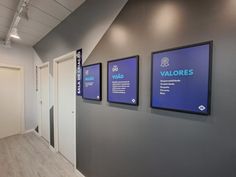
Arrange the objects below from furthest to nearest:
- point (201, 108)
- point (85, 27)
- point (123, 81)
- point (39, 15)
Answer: point (39, 15) → point (85, 27) → point (123, 81) → point (201, 108)

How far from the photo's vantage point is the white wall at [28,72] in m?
3.80

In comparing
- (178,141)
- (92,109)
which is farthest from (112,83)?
(178,141)

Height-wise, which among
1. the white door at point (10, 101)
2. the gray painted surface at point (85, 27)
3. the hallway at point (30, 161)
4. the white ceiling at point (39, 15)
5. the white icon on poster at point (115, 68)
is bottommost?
the hallway at point (30, 161)

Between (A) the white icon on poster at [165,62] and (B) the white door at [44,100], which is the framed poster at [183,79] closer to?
(A) the white icon on poster at [165,62]

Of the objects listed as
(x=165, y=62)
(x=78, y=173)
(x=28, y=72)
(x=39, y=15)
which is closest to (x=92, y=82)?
(x=165, y=62)

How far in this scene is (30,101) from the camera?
4.09 meters

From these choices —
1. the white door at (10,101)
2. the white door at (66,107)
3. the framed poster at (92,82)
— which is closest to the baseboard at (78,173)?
the white door at (66,107)

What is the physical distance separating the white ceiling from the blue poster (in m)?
1.28

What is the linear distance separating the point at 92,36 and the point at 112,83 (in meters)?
0.79

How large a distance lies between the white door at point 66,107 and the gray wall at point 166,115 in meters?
0.76

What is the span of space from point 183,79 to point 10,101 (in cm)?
445

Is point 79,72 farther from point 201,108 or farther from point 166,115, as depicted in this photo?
point 201,108

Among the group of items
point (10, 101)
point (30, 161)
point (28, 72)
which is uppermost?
point (28, 72)

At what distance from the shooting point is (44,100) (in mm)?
3596
